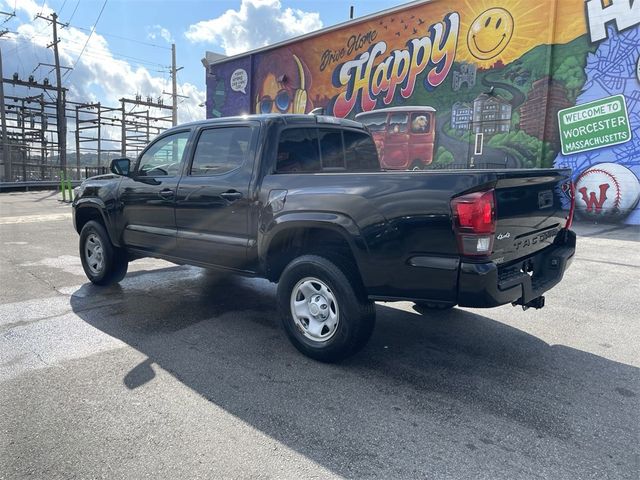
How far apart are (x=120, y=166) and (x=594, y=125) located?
1169 cm

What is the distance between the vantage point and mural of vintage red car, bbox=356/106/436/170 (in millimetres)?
14812

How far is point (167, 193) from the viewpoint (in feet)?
15.4

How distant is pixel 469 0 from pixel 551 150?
5.04 metres

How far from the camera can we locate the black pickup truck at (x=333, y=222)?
9.59 feet

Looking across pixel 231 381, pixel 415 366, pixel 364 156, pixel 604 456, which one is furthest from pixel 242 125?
pixel 604 456

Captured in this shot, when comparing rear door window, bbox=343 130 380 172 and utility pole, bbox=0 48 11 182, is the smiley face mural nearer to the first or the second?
rear door window, bbox=343 130 380 172

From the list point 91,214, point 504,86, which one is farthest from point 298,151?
point 504,86

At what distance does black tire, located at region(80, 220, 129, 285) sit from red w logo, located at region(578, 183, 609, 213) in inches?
462

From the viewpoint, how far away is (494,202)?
287 centimetres

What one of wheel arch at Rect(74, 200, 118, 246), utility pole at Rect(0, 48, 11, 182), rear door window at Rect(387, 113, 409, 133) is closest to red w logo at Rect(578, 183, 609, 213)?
rear door window at Rect(387, 113, 409, 133)

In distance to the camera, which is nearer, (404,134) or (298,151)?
(298,151)

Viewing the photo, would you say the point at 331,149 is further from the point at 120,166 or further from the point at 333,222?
the point at 120,166

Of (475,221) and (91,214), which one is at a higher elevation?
(475,221)

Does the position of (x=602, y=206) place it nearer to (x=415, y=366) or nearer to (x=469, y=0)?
(x=469, y=0)
